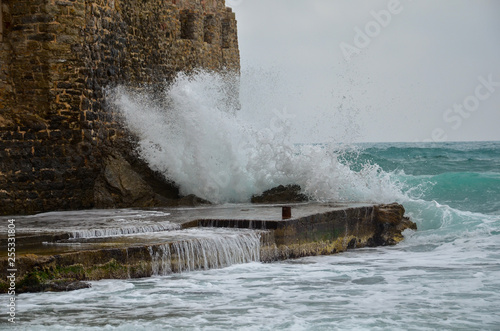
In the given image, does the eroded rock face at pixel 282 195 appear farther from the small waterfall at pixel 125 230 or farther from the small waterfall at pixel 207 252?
the small waterfall at pixel 207 252

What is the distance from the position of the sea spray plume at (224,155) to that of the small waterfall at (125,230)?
3.79 m

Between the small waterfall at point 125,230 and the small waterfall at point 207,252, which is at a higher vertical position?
the small waterfall at point 125,230

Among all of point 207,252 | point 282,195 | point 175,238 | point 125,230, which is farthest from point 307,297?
point 282,195

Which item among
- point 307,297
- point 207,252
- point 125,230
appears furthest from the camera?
point 125,230

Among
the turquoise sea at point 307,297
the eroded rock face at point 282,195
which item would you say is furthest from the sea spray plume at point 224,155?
the turquoise sea at point 307,297

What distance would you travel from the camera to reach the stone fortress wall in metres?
11.1

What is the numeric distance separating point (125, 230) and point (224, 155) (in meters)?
Result: 5.11

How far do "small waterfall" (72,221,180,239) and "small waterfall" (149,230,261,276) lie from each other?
28.6 inches

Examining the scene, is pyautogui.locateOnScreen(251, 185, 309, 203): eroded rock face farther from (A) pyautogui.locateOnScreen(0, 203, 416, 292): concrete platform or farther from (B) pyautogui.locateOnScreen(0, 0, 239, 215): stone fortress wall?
(B) pyautogui.locateOnScreen(0, 0, 239, 215): stone fortress wall

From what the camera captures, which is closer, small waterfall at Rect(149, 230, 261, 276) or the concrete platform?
the concrete platform

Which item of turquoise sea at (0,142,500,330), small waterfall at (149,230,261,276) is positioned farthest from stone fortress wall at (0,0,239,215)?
turquoise sea at (0,142,500,330)

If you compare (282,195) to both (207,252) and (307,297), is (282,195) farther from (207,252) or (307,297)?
A: (307,297)

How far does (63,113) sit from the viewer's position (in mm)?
11297

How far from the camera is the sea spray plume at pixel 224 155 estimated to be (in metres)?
12.9
